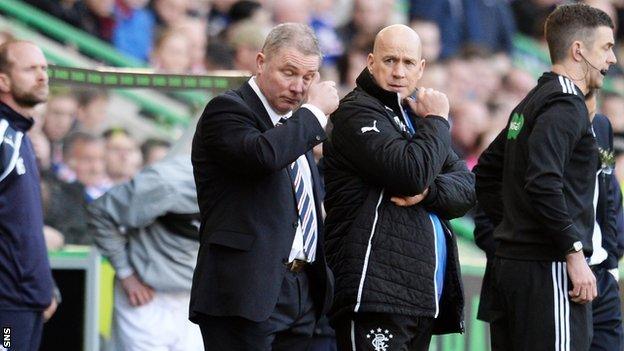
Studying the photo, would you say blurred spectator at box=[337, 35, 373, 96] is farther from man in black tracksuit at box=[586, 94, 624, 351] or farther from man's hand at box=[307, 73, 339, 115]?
man's hand at box=[307, 73, 339, 115]

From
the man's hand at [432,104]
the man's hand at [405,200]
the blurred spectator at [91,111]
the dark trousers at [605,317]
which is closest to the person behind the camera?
the man's hand at [405,200]

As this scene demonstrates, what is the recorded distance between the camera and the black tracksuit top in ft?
17.9

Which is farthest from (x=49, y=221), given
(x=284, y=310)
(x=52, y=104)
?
(x=284, y=310)

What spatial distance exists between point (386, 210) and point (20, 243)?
2010 millimetres

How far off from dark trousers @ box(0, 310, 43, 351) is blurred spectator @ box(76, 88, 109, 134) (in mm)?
3724

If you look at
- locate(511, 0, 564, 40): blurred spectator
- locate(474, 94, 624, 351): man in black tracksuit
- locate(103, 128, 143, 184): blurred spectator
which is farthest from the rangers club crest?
locate(511, 0, 564, 40): blurred spectator

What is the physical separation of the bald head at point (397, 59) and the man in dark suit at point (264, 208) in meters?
0.47

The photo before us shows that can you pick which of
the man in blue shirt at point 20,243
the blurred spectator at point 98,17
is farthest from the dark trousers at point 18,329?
the blurred spectator at point 98,17

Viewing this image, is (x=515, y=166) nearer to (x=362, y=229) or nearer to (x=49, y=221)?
(x=362, y=229)

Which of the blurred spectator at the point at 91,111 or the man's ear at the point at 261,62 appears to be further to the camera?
the blurred spectator at the point at 91,111

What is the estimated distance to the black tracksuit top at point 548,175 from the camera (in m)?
5.44

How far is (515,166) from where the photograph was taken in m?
A: 5.73

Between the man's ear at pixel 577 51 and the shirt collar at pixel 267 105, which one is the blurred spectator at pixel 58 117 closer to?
the shirt collar at pixel 267 105

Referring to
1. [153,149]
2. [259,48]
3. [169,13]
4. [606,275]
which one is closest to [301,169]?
[606,275]
